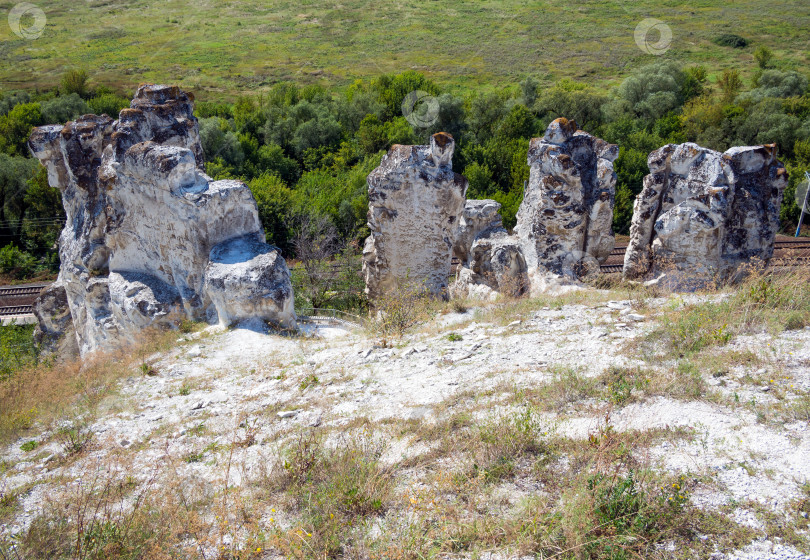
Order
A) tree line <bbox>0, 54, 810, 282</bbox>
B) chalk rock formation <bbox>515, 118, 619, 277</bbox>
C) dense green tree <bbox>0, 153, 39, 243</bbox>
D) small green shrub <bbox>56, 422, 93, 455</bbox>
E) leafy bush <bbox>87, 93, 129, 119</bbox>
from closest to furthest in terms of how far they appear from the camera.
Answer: small green shrub <bbox>56, 422, 93, 455</bbox> → chalk rock formation <bbox>515, 118, 619, 277</bbox> → tree line <bbox>0, 54, 810, 282</bbox> → dense green tree <bbox>0, 153, 39, 243</bbox> → leafy bush <bbox>87, 93, 129, 119</bbox>

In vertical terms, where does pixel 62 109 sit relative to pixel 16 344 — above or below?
→ above

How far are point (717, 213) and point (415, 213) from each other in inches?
201

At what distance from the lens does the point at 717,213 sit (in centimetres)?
940

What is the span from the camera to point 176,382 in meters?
7.02

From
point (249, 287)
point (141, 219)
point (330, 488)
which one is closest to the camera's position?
point (330, 488)

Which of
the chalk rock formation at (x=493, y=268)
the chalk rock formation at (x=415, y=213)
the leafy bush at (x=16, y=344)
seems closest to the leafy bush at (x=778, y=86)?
the chalk rock formation at (x=493, y=268)

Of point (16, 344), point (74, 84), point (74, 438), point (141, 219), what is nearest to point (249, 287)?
point (141, 219)

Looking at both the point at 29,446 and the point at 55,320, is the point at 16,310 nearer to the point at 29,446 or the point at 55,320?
the point at 55,320

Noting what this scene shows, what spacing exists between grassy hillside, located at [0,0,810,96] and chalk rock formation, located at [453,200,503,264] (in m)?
36.9

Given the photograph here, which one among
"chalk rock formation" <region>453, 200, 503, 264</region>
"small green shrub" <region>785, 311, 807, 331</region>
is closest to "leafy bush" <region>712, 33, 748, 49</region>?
"chalk rock formation" <region>453, 200, 503, 264</region>

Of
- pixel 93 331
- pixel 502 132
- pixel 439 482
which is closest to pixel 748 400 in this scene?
pixel 439 482

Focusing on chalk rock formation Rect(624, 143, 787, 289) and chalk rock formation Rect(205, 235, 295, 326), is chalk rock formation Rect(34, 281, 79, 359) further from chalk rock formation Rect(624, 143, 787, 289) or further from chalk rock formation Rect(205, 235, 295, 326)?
chalk rock formation Rect(624, 143, 787, 289)

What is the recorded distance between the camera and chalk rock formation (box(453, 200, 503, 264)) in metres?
12.4

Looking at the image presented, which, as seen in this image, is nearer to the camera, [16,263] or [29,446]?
[29,446]
